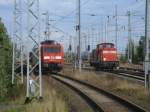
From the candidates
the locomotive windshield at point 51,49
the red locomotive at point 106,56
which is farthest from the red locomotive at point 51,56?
the red locomotive at point 106,56

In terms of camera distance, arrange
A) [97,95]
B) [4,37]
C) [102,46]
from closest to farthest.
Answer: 1. [97,95]
2. [4,37]
3. [102,46]

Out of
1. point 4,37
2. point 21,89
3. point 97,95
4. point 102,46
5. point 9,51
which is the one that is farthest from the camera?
point 102,46

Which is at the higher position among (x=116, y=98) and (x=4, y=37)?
(x=4, y=37)

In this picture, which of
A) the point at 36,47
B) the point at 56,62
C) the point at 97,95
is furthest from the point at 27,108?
the point at 56,62

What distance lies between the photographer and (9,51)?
44.1m

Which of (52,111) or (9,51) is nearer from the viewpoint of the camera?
(52,111)

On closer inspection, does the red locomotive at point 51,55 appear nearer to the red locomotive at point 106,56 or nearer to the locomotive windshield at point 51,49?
the locomotive windshield at point 51,49

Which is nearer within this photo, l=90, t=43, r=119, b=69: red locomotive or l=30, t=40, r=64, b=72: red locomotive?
l=30, t=40, r=64, b=72: red locomotive

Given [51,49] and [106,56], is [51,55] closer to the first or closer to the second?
[51,49]

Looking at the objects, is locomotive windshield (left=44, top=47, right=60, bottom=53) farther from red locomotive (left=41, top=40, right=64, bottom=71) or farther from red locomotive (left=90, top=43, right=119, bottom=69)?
red locomotive (left=90, top=43, right=119, bottom=69)

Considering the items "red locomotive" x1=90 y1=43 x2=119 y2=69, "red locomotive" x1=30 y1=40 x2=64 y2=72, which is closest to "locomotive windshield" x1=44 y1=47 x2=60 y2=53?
"red locomotive" x1=30 y1=40 x2=64 y2=72

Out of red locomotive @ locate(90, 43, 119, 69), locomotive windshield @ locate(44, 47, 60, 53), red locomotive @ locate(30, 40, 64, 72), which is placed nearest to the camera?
red locomotive @ locate(30, 40, 64, 72)

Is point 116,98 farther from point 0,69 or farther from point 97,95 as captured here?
point 0,69

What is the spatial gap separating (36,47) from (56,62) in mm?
33162
